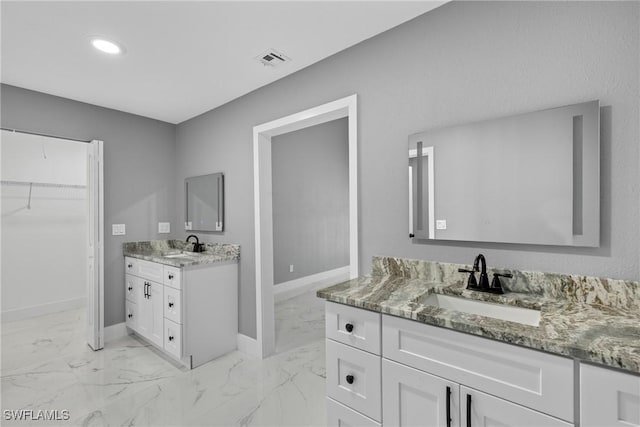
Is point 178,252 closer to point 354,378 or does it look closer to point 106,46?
point 106,46

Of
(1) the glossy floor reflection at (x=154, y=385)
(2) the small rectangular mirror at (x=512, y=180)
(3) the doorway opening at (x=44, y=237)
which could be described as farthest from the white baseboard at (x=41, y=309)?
(2) the small rectangular mirror at (x=512, y=180)

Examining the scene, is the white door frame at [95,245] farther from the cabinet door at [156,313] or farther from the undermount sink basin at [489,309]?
the undermount sink basin at [489,309]

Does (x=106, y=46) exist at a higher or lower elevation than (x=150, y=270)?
higher

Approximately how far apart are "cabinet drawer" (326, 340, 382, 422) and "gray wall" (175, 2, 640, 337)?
69cm

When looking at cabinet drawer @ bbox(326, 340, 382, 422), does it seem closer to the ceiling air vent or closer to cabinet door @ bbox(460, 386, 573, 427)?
cabinet door @ bbox(460, 386, 573, 427)

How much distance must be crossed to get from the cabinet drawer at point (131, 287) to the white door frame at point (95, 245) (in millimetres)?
252

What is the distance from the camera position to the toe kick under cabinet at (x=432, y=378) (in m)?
0.94

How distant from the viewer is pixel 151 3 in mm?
1656

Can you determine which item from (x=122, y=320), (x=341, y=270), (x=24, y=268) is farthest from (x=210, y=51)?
(x=341, y=270)

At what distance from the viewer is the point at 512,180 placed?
144cm

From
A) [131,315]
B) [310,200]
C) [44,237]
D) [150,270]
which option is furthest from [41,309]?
[310,200]

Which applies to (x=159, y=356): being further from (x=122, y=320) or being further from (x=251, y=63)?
(x=251, y=63)

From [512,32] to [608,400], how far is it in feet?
5.13

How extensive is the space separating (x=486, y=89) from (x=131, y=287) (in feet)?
11.8
